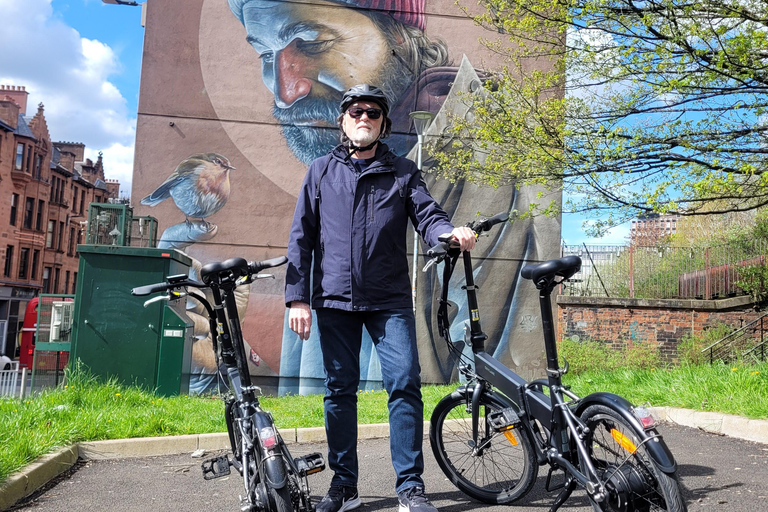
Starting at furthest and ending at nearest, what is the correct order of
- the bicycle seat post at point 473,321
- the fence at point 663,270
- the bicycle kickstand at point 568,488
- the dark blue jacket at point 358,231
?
the fence at point 663,270
the bicycle seat post at point 473,321
the dark blue jacket at point 358,231
the bicycle kickstand at point 568,488

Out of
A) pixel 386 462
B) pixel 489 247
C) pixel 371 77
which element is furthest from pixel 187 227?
pixel 386 462

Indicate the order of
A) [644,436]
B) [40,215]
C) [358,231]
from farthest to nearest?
[40,215] → [358,231] → [644,436]

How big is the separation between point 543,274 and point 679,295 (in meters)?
14.9

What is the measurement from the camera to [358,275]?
3371mm

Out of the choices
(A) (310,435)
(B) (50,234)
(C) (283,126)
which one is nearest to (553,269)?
(A) (310,435)

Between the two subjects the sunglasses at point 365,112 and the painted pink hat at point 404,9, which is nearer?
the sunglasses at point 365,112

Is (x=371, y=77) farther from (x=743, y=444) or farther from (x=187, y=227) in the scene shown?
(x=743, y=444)

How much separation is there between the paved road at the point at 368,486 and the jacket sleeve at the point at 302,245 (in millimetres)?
1254

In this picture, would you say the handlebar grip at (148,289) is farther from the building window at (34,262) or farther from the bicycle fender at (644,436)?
the building window at (34,262)

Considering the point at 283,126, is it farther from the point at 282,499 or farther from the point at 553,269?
the point at 282,499

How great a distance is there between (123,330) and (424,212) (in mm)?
5823

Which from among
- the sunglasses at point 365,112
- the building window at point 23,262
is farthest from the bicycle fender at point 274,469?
the building window at point 23,262

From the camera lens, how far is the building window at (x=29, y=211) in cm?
4556

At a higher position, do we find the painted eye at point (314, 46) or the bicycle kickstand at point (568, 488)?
the painted eye at point (314, 46)
